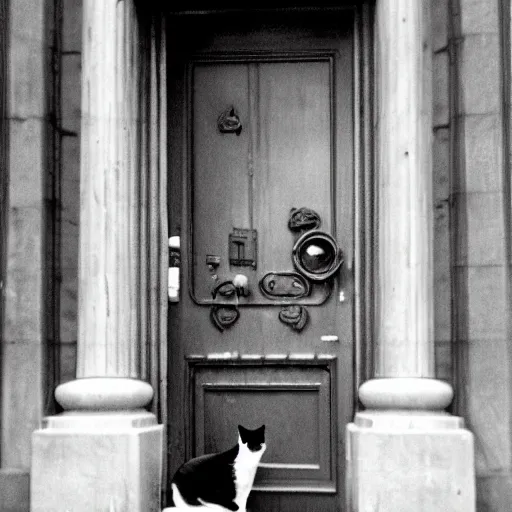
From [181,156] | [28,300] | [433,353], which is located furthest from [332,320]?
[28,300]

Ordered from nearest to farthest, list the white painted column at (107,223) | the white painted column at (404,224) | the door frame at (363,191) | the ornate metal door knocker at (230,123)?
the white painted column at (404,224)
the white painted column at (107,223)
the door frame at (363,191)
the ornate metal door knocker at (230,123)

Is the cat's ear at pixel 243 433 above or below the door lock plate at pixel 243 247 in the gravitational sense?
below

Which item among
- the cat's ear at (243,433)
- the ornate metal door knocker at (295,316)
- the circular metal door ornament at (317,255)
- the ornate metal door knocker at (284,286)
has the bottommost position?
the cat's ear at (243,433)

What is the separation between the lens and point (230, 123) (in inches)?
370

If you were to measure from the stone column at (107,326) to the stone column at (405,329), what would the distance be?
166cm

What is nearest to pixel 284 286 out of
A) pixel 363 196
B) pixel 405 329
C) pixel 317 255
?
pixel 317 255

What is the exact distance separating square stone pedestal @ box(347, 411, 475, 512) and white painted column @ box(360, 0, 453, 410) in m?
0.28

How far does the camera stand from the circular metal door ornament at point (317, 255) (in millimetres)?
9195

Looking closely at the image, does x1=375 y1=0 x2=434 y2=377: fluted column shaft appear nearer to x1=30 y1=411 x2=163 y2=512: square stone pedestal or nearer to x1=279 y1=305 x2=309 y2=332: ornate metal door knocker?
x1=279 y1=305 x2=309 y2=332: ornate metal door knocker

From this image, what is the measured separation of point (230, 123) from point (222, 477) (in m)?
2.85

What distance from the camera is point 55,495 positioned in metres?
8.20

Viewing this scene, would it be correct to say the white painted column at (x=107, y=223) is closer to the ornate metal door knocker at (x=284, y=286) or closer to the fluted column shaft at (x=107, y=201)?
the fluted column shaft at (x=107, y=201)

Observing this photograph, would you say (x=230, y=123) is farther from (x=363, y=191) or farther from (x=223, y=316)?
(x=223, y=316)

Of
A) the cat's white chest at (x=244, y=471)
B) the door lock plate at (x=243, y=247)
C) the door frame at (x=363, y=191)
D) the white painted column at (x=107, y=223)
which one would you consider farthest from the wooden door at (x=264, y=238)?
the white painted column at (x=107, y=223)
